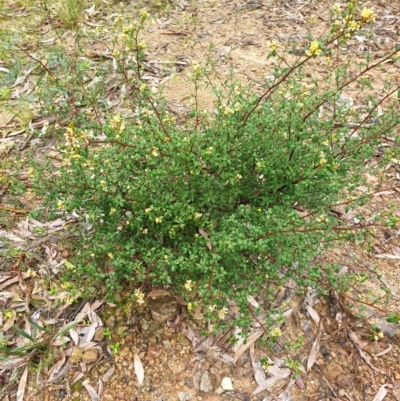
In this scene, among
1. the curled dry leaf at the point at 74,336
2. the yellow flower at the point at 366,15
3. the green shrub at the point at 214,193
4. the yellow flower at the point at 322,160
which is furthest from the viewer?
the curled dry leaf at the point at 74,336

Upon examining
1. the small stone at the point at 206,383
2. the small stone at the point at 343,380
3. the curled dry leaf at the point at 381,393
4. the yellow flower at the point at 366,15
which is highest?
the yellow flower at the point at 366,15

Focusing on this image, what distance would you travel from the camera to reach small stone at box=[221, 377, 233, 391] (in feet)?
9.23

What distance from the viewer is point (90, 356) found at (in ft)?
9.59

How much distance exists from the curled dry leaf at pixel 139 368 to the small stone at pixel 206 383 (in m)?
0.42

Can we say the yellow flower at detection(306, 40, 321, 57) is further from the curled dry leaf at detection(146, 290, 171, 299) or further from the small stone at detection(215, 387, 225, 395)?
the small stone at detection(215, 387, 225, 395)

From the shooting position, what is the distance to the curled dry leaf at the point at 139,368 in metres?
2.85

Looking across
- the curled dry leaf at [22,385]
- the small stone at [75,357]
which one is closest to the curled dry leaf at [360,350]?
the small stone at [75,357]

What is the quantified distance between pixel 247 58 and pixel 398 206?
110 inches

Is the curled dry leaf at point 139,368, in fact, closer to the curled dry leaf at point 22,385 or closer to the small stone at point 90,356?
the small stone at point 90,356

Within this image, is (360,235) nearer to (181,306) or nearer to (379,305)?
(379,305)

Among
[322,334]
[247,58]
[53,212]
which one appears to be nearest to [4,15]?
[247,58]

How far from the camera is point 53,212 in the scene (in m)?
2.70

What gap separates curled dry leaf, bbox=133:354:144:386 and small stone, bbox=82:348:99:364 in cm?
28

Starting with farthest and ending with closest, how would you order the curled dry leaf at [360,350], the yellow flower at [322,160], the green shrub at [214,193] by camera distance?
the curled dry leaf at [360,350], the green shrub at [214,193], the yellow flower at [322,160]
